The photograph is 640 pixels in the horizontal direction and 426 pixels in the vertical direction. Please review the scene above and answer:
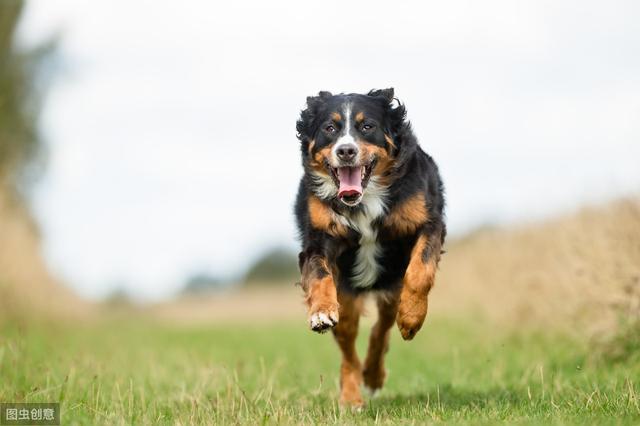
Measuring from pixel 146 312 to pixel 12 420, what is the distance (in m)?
43.9

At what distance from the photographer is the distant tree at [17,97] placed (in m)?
25.3

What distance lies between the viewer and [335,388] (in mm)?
8039

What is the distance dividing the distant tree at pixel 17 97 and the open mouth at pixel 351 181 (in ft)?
64.4

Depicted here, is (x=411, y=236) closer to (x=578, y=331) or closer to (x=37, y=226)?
(x=578, y=331)

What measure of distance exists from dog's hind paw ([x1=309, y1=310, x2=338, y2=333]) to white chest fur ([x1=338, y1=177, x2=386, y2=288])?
0.78 meters

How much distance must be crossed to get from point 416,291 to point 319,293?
632 mm

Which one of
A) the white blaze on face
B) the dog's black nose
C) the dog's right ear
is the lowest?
the dog's black nose

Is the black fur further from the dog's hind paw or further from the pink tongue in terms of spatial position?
the dog's hind paw

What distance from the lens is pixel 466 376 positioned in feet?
28.3

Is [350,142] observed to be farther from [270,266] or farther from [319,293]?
[270,266]

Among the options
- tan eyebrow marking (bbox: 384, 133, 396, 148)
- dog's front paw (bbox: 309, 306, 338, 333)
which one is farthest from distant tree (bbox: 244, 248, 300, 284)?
dog's front paw (bbox: 309, 306, 338, 333)

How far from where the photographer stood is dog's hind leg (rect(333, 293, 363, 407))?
7.08 m

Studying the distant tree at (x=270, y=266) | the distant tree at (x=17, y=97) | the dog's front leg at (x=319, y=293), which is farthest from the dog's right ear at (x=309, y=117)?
the distant tree at (x=270, y=266)

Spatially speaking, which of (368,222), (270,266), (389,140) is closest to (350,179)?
(368,222)
